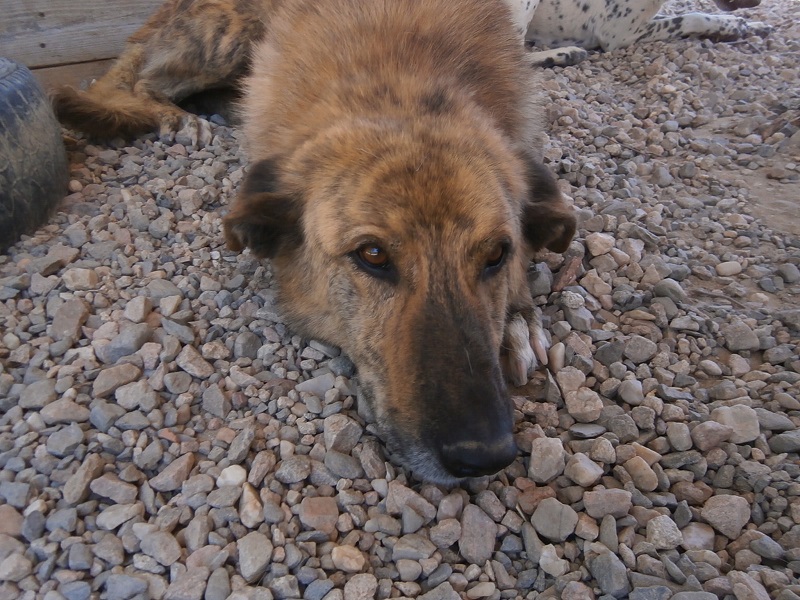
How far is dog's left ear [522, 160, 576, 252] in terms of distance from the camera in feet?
7.75

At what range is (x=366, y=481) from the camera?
189cm

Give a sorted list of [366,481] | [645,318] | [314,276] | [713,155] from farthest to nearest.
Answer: [713,155] < [645,318] < [314,276] < [366,481]

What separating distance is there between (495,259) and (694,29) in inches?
198

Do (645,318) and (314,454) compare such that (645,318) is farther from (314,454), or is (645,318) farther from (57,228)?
(57,228)

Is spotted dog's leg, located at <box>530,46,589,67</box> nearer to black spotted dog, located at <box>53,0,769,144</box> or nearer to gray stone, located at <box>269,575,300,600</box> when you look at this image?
black spotted dog, located at <box>53,0,769,144</box>

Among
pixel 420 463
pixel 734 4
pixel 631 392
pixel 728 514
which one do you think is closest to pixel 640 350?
pixel 631 392

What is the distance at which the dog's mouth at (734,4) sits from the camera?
6320mm

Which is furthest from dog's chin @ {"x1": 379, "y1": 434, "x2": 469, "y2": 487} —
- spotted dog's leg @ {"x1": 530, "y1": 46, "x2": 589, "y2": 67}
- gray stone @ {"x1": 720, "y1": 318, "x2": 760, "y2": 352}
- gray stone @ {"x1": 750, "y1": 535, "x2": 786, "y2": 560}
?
spotted dog's leg @ {"x1": 530, "y1": 46, "x2": 589, "y2": 67}

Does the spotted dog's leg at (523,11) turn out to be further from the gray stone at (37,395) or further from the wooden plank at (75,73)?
the gray stone at (37,395)

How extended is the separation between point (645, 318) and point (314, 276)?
4.74 feet

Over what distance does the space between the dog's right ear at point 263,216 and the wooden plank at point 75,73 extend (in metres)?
2.66

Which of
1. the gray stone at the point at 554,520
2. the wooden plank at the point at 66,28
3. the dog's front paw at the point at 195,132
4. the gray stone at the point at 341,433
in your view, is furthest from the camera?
the wooden plank at the point at 66,28

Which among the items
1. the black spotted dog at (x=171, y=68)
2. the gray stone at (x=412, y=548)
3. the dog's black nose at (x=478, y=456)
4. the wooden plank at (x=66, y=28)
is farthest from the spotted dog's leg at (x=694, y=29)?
the gray stone at (x=412, y=548)

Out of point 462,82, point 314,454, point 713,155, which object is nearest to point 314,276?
point 314,454
